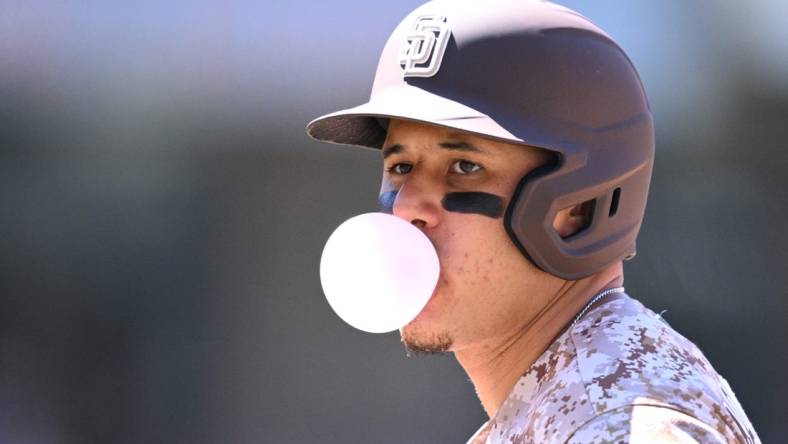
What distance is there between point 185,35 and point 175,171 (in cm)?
83

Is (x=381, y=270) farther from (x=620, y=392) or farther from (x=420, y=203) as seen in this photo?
(x=620, y=392)

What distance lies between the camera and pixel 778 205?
557 cm

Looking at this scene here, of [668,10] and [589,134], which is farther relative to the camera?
[668,10]

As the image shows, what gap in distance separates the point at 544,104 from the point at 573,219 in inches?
11.9

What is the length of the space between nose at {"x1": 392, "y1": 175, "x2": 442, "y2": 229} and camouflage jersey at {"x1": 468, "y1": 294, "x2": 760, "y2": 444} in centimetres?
40

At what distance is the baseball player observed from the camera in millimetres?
2324

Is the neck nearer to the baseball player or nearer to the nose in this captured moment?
the baseball player

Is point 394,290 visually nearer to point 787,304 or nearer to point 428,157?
point 428,157

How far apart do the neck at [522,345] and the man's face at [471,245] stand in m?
0.02

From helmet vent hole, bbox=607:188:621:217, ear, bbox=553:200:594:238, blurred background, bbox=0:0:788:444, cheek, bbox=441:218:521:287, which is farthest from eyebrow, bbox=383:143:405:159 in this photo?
blurred background, bbox=0:0:788:444

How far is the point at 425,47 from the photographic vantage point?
2.46m

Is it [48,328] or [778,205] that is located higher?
[778,205]

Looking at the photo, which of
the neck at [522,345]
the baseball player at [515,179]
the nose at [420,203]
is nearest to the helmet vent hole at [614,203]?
the baseball player at [515,179]

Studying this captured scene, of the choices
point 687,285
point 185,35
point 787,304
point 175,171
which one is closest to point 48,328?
point 175,171
